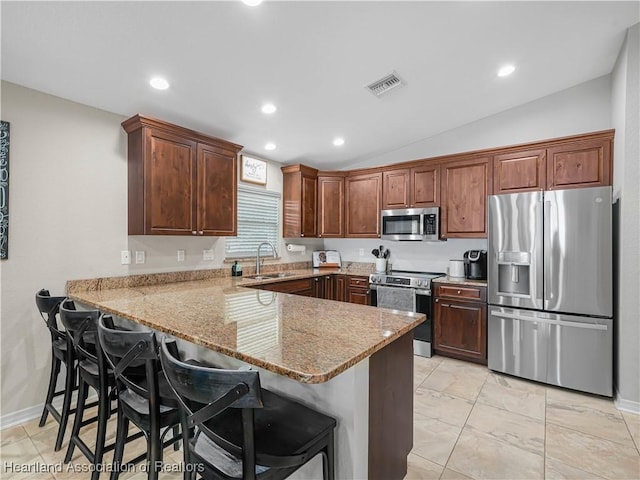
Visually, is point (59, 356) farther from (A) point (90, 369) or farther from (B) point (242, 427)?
(B) point (242, 427)

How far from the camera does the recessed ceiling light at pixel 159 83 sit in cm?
239

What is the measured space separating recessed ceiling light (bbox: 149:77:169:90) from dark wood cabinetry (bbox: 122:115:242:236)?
0.32 metres

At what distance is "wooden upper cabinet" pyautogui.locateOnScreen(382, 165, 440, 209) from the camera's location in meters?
3.97

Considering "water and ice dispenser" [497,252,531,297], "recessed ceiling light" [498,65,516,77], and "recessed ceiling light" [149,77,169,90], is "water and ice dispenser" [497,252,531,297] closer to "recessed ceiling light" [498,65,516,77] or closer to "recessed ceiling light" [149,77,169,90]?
"recessed ceiling light" [498,65,516,77]

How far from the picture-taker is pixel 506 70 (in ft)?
9.50

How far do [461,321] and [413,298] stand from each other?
1.83 feet

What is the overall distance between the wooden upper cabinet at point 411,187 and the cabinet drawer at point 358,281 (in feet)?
3.45

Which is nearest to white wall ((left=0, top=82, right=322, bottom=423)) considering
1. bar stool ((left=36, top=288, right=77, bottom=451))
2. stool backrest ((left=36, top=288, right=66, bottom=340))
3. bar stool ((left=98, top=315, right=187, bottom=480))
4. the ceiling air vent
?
bar stool ((left=36, top=288, right=77, bottom=451))

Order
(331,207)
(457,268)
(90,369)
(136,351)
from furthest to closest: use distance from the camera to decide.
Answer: (331,207) < (457,268) < (90,369) < (136,351)

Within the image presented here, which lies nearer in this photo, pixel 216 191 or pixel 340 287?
pixel 216 191

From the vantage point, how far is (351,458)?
1265mm

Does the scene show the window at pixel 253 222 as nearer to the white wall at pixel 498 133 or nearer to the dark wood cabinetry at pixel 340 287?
the dark wood cabinetry at pixel 340 287

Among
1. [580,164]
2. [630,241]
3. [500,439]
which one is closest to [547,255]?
[630,241]

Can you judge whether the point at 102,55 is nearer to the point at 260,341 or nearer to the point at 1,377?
the point at 260,341
